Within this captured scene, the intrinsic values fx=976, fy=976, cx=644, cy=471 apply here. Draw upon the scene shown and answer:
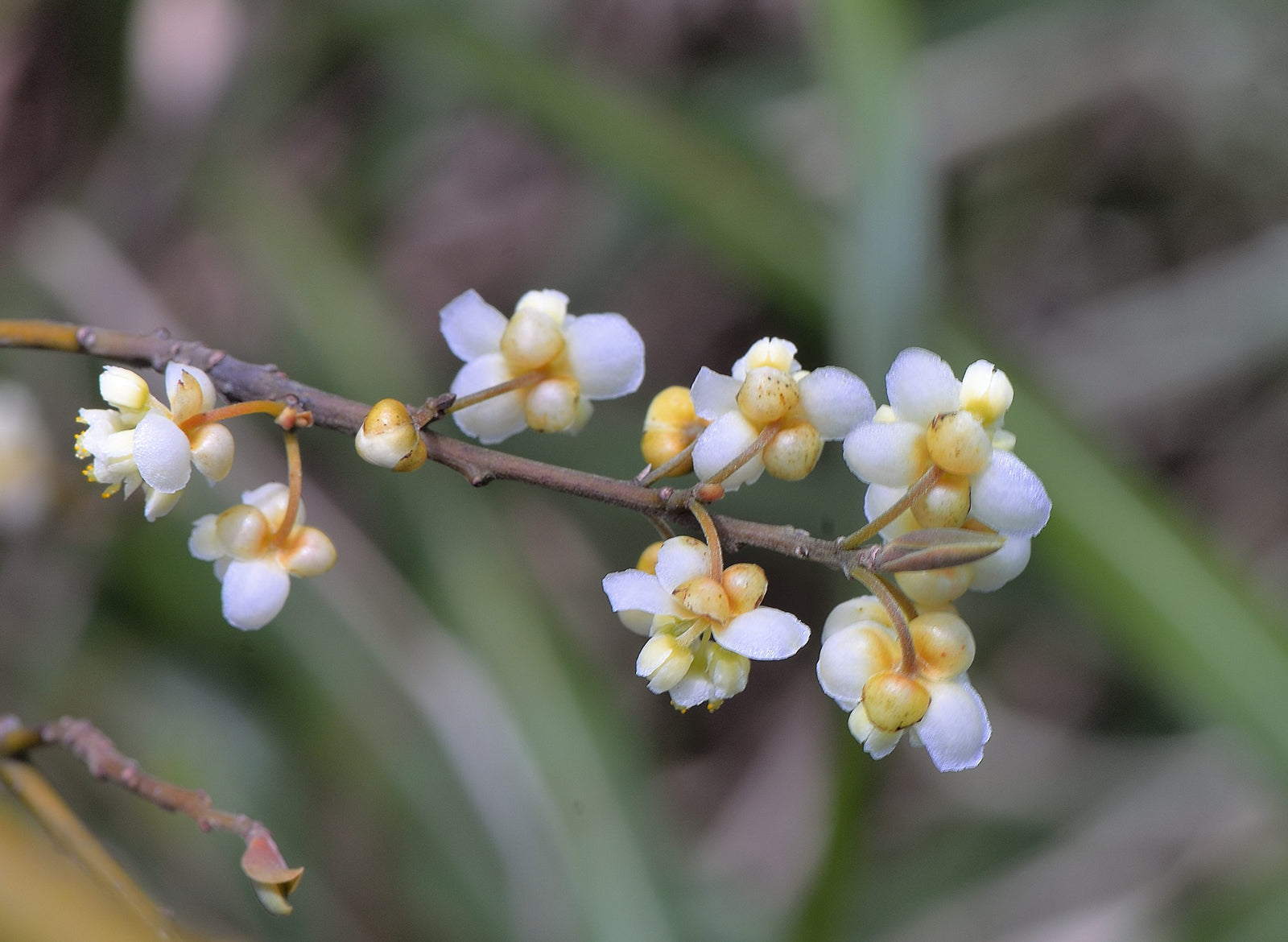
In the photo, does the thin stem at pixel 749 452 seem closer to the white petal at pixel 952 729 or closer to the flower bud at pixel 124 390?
the white petal at pixel 952 729

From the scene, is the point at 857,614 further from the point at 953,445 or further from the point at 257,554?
the point at 257,554

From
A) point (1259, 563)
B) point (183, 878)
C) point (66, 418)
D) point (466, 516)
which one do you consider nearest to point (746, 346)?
point (466, 516)

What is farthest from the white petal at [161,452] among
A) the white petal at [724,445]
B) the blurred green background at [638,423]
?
the blurred green background at [638,423]

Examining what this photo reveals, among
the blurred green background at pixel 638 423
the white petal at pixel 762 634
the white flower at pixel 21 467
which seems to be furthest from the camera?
the white flower at pixel 21 467

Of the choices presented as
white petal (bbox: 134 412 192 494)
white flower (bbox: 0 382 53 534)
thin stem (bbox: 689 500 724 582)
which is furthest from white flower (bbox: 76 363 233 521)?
white flower (bbox: 0 382 53 534)

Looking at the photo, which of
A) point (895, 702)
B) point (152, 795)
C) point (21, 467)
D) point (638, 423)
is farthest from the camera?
point (638, 423)

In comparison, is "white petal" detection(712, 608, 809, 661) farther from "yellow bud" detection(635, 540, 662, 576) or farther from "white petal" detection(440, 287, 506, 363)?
"white petal" detection(440, 287, 506, 363)

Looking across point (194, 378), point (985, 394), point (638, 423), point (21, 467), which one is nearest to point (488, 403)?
point (194, 378)
